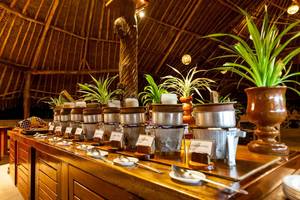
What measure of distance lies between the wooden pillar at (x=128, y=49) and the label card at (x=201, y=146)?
3.89 feet

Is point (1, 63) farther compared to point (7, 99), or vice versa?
point (7, 99)

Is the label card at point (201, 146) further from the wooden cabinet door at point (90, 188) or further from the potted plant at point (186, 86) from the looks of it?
the potted plant at point (186, 86)

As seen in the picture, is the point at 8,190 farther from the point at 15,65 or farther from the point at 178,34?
the point at 178,34

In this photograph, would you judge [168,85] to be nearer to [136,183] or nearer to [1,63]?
[136,183]

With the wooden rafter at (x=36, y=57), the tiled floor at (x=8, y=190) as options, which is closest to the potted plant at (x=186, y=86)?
the tiled floor at (x=8, y=190)

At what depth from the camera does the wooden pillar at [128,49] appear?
2100 mm

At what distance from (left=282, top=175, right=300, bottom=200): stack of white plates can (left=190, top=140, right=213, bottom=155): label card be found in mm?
277

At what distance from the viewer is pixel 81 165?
50.3 inches

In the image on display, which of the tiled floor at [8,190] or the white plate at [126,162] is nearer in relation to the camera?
the white plate at [126,162]

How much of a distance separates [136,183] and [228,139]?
418 mm

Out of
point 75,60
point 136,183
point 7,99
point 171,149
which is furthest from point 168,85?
point 7,99

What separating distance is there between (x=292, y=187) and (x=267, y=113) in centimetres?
45

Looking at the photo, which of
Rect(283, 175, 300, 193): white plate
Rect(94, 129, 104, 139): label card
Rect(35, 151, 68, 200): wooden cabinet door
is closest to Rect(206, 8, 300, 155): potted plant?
Rect(283, 175, 300, 193): white plate

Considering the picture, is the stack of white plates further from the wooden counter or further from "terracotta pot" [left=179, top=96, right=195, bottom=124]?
"terracotta pot" [left=179, top=96, right=195, bottom=124]
